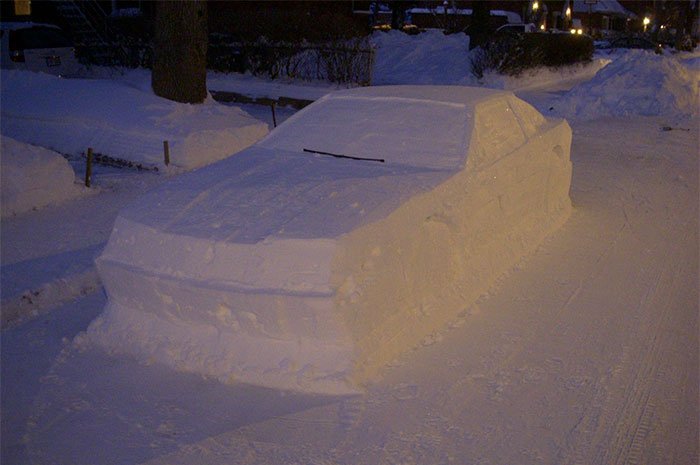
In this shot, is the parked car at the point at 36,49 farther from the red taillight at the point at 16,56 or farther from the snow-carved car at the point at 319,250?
the snow-carved car at the point at 319,250

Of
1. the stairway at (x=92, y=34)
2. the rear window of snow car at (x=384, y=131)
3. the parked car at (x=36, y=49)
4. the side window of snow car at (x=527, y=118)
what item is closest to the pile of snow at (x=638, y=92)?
the side window of snow car at (x=527, y=118)

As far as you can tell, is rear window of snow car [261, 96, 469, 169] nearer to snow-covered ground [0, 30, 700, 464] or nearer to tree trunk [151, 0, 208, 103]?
snow-covered ground [0, 30, 700, 464]

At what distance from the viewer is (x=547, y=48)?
2488 cm

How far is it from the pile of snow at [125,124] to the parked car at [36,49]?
12.0ft

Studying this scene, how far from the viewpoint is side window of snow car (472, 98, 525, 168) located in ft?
20.4

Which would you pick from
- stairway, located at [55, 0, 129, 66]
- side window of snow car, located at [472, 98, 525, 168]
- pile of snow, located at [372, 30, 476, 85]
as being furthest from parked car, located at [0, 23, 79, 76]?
side window of snow car, located at [472, 98, 525, 168]

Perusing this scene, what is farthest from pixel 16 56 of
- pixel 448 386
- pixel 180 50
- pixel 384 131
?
pixel 448 386

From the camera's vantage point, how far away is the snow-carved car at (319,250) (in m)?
4.45

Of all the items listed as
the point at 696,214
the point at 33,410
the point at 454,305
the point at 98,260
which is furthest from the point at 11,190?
the point at 696,214

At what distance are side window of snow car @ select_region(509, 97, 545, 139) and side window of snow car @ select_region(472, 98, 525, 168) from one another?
105mm

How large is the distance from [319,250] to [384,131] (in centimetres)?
217

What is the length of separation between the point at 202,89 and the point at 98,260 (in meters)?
8.64

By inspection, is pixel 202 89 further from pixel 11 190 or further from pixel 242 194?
pixel 242 194

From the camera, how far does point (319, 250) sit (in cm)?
441
